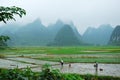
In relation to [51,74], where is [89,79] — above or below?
below

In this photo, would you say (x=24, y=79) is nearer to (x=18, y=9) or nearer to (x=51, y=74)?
(x=51, y=74)

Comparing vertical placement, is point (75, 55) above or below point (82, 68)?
above

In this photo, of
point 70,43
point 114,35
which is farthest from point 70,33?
point 114,35

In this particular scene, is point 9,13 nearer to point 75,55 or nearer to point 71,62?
point 71,62

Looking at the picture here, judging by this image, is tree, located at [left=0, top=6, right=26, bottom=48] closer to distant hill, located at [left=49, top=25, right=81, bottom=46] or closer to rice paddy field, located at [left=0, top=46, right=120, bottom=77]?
rice paddy field, located at [left=0, top=46, right=120, bottom=77]

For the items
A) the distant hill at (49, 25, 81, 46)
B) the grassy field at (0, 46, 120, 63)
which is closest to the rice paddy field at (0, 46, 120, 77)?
the grassy field at (0, 46, 120, 63)

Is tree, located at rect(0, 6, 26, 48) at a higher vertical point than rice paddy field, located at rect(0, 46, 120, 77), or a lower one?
higher

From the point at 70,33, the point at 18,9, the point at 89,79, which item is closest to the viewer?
the point at 18,9

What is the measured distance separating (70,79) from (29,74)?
1117mm

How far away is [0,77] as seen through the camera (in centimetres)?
652

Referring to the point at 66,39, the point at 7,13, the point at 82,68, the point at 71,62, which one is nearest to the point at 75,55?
the point at 71,62

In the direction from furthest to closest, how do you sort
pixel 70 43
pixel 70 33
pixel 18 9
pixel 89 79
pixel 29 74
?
pixel 70 33, pixel 70 43, pixel 89 79, pixel 29 74, pixel 18 9

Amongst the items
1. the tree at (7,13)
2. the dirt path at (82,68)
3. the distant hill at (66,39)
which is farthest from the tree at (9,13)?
the distant hill at (66,39)

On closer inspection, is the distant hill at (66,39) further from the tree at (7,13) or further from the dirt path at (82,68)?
the tree at (7,13)
